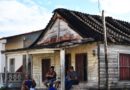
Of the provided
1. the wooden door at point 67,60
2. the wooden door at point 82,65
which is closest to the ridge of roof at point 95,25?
the wooden door at point 82,65

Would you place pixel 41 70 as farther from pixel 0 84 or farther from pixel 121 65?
pixel 121 65

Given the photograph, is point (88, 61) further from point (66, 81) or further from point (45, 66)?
point (45, 66)

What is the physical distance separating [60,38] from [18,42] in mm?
10349

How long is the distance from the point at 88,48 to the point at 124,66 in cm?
219

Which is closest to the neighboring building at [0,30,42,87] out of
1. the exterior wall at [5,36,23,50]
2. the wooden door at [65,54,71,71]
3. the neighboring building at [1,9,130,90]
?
the exterior wall at [5,36,23,50]

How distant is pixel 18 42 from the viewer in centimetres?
3362

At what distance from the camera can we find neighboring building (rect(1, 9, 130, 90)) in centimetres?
2045

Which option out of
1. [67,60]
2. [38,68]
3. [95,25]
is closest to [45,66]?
[38,68]

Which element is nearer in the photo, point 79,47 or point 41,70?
point 79,47

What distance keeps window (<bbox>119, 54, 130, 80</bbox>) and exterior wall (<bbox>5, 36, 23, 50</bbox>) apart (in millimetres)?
13482

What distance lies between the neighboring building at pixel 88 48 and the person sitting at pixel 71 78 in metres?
0.39

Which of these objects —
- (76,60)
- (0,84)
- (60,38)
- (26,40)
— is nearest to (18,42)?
(26,40)

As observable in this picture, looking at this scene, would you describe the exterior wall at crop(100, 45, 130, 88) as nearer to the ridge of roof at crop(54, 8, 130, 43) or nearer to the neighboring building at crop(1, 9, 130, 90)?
the neighboring building at crop(1, 9, 130, 90)

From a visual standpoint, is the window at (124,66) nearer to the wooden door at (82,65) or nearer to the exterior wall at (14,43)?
the wooden door at (82,65)
